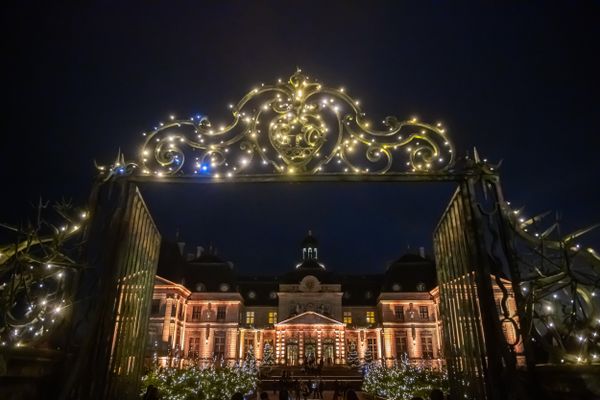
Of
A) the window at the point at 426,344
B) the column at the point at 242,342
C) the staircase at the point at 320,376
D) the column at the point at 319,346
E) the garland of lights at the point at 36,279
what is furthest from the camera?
the column at the point at 242,342

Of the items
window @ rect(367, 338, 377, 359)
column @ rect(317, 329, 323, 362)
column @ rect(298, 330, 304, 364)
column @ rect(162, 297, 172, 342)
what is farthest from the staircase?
column @ rect(162, 297, 172, 342)

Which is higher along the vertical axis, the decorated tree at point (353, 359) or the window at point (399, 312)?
the window at point (399, 312)

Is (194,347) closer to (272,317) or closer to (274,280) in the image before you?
(272,317)

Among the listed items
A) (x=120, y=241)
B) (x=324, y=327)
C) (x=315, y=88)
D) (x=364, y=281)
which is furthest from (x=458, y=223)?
(x=364, y=281)

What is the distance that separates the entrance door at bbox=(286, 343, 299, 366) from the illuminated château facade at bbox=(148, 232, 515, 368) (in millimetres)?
91

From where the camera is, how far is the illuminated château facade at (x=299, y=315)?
35875 millimetres

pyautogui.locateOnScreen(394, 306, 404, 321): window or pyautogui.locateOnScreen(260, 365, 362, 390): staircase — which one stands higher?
pyautogui.locateOnScreen(394, 306, 404, 321): window

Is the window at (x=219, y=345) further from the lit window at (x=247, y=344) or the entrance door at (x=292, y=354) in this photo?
the entrance door at (x=292, y=354)

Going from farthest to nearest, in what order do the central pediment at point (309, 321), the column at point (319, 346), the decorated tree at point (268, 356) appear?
the central pediment at point (309, 321)
the column at point (319, 346)
the decorated tree at point (268, 356)

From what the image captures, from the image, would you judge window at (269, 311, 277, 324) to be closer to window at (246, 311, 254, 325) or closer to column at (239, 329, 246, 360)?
window at (246, 311, 254, 325)

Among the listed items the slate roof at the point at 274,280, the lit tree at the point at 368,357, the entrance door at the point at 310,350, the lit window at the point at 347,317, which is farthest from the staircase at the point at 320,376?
the slate roof at the point at 274,280

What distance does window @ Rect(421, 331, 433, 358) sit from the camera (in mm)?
35812

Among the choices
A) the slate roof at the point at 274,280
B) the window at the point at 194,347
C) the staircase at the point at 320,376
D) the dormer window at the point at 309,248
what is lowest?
the staircase at the point at 320,376

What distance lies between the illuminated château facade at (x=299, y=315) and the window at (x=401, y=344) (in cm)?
9
